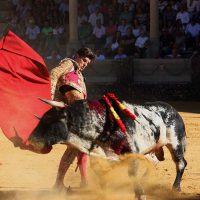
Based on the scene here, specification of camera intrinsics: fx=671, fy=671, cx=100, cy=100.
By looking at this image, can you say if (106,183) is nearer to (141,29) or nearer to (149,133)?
(149,133)

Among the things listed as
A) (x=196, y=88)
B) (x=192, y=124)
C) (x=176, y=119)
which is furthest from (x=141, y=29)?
(x=176, y=119)

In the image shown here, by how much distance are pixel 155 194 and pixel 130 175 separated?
2.71ft

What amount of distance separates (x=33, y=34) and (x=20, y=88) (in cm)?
1344

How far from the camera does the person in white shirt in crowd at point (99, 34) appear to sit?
18.6m

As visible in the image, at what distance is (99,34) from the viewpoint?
18.6 meters

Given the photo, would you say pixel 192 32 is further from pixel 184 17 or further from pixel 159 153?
pixel 159 153

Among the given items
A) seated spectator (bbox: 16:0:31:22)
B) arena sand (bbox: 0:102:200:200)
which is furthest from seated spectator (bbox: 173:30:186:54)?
arena sand (bbox: 0:102:200:200)

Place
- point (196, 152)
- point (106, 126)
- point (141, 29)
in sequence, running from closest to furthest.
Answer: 1. point (106, 126)
2. point (196, 152)
3. point (141, 29)

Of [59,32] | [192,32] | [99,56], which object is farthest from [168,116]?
[59,32]

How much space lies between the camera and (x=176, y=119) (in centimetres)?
709

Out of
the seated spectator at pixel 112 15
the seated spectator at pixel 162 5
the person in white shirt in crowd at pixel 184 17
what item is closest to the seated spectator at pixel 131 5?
the seated spectator at pixel 112 15

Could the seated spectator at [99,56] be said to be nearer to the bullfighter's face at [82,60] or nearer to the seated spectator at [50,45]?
the seated spectator at [50,45]

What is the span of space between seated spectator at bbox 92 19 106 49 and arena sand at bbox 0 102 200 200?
900 centimetres

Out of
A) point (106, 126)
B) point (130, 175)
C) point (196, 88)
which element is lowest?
point (196, 88)
